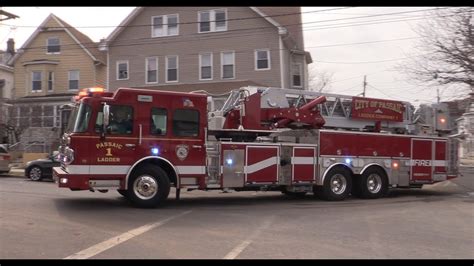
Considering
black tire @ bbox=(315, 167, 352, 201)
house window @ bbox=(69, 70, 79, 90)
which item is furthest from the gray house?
black tire @ bbox=(315, 167, 352, 201)

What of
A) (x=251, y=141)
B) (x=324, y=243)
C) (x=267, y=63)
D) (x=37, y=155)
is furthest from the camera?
(x=267, y=63)

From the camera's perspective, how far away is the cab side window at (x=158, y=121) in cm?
A: 1224

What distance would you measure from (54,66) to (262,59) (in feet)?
46.6

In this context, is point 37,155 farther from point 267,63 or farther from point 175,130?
point 175,130

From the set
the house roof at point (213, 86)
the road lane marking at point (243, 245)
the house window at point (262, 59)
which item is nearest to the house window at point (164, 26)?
the house roof at point (213, 86)

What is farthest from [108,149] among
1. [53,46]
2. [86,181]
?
→ [53,46]

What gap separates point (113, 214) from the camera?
1102cm

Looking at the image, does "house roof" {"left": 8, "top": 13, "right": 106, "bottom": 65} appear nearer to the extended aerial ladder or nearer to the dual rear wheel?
the extended aerial ladder

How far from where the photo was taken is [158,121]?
12328 millimetres

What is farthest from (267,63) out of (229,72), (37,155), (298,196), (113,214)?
(113,214)

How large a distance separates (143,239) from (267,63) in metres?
23.4

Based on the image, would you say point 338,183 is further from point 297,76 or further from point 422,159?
point 297,76

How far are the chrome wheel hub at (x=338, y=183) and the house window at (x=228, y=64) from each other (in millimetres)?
17142

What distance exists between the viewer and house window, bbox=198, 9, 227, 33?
105 feet
